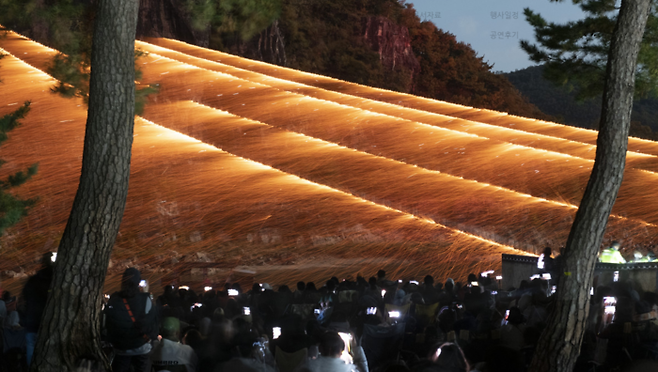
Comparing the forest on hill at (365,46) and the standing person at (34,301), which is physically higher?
the forest on hill at (365,46)

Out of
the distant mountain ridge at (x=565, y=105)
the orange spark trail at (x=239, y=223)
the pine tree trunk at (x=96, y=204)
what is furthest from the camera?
the distant mountain ridge at (x=565, y=105)

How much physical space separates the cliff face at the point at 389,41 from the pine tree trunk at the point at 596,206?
167 ft

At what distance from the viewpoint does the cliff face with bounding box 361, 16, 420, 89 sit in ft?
185

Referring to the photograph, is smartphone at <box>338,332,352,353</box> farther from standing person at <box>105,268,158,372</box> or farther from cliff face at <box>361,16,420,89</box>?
cliff face at <box>361,16,420,89</box>

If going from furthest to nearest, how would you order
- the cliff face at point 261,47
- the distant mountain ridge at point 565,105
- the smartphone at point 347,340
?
the distant mountain ridge at point 565,105 → the cliff face at point 261,47 → the smartphone at point 347,340

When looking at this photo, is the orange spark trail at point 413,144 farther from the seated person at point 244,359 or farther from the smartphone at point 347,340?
the seated person at point 244,359

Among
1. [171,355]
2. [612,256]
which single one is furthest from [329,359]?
[612,256]

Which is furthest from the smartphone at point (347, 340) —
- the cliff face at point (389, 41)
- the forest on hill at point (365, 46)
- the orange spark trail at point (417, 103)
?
the cliff face at point (389, 41)

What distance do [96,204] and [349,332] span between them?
2528 mm

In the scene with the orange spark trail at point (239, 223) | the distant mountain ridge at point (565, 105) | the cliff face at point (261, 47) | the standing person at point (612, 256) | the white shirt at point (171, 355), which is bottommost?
the orange spark trail at point (239, 223)

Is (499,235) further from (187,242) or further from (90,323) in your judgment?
(90,323)

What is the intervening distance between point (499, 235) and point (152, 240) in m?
6.84

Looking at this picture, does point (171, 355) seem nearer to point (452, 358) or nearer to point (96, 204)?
point (96, 204)

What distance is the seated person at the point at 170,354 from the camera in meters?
4.96
